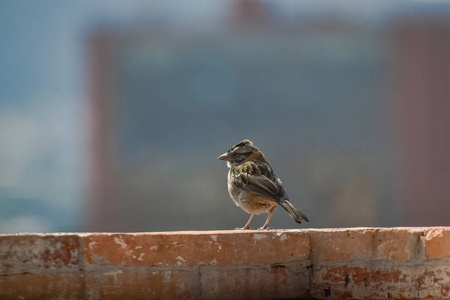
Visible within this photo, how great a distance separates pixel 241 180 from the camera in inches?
130

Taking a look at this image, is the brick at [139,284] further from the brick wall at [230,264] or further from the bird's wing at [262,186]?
the bird's wing at [262,186]

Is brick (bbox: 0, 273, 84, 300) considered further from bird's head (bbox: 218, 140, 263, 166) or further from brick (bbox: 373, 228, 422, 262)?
bird's head (bbox: 218, 140, 263, 166)

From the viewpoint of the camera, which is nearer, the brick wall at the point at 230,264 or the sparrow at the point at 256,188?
the brick wall at the point at 230,264

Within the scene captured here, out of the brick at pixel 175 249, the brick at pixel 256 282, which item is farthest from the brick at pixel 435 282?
the brick at pixel 175 249

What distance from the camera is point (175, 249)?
200 cm

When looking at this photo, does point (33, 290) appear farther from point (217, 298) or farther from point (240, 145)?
point (240, 145)

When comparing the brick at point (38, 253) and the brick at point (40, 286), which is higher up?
the brick at point (38, 253)

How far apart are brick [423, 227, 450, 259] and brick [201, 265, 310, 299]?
1.52 ft

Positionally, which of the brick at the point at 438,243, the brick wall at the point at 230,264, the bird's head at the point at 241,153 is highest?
the bird's head at the point at 241,153

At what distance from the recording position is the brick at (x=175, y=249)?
1.98 meters

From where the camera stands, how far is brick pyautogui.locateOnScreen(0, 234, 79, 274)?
1.97 meters

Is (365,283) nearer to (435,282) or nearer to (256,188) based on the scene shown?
(435,282)

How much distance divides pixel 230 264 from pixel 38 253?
682 millimetres

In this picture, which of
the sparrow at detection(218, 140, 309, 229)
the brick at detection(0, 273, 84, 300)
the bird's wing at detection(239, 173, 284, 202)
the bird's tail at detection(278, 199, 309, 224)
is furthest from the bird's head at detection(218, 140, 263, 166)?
the brick at detection(0, 273, 84, 300)
